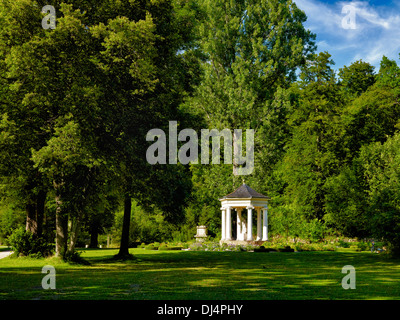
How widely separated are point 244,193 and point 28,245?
765 inches

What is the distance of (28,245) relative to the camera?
25.0 meters

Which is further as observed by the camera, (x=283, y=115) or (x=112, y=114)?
(x=283, y=115)

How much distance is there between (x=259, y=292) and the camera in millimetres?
11812

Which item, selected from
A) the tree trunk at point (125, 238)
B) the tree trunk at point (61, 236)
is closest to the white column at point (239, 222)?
→ the tree trunk at point (125, 238)

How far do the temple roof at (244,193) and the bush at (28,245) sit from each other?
715 inches

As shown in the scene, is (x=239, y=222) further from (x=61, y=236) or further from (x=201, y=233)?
(x=61, y=236)

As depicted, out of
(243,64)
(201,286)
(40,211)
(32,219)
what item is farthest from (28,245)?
(243,64)

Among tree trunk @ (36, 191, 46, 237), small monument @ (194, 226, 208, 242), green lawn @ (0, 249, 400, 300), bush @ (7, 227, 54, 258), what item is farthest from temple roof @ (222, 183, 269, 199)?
green lawn @ (0, 249, 400, 300)

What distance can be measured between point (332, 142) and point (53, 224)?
102ft

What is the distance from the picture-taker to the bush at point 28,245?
24781 millimetres

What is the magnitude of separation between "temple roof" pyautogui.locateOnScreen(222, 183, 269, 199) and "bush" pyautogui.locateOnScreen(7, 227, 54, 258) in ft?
59.6

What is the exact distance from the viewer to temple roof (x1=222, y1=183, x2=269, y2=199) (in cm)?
3884

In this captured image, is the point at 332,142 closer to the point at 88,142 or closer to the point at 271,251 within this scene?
the point at 271,251
